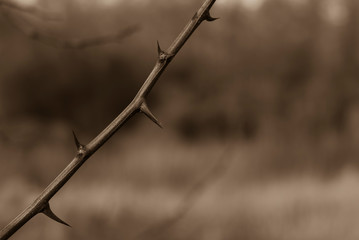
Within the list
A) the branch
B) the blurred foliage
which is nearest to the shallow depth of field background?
the blurred foliage

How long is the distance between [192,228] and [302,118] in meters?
0.23

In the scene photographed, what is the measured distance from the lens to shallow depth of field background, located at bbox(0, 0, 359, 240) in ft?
2.54

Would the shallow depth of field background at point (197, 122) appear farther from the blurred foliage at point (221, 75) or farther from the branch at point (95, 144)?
the branch at point (95, 144)

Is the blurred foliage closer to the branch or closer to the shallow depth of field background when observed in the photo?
the shallow depth of field background

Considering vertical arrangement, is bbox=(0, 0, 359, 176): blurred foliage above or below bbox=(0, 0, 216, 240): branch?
above

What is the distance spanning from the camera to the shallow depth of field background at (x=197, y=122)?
77 cm

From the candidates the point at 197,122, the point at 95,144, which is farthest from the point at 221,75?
the point at 95,144

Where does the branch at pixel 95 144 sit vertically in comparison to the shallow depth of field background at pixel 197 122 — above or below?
below

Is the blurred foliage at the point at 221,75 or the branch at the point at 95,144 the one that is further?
the blurred foliage at the point at 221,75

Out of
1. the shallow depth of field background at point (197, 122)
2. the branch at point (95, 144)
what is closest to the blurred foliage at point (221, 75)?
the shallow depth of field background at point (197, 122)

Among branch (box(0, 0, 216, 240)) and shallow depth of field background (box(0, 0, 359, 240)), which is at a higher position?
shallow depth of field background (box(0, 0, 359, 240))

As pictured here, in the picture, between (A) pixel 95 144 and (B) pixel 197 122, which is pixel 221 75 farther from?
(A) pixel 95 144

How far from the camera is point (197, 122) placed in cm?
83

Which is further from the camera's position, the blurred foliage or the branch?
the blurred foliage
